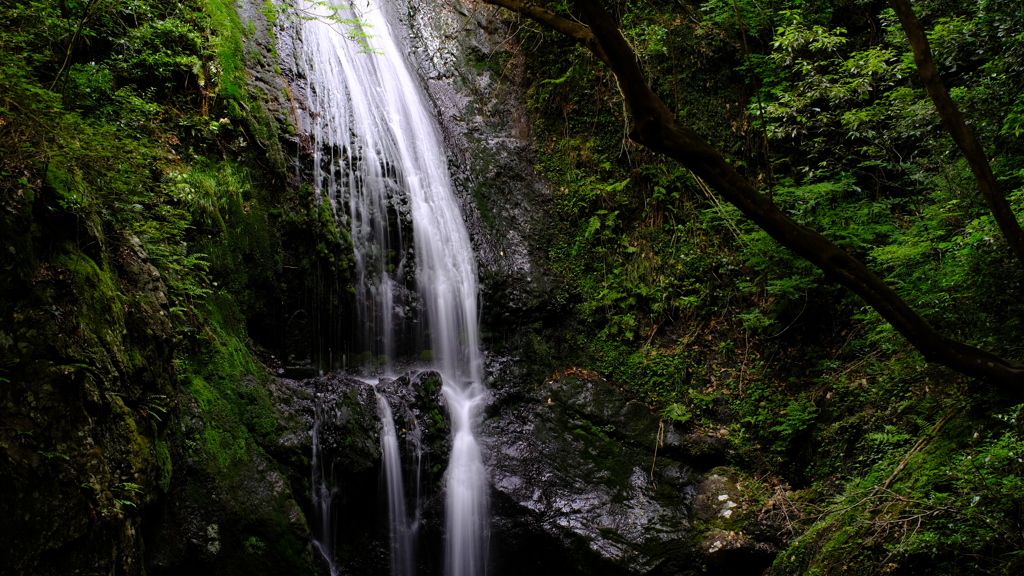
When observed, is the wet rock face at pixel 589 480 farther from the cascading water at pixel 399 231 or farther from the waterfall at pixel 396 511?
the waterfall at pixel 396 511

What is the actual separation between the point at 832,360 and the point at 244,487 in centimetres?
660

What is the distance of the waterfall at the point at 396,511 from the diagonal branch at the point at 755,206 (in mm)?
4809

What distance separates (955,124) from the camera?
265cm

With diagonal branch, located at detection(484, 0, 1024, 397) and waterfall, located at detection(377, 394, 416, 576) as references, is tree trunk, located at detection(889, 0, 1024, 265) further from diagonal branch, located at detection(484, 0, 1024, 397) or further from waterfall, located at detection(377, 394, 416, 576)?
waterfall, located at detection(377, 394, 416, 576)

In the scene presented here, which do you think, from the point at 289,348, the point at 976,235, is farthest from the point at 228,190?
the point at 976,235

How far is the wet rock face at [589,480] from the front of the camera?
18.6ft

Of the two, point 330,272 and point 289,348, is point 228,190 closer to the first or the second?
point 330,272

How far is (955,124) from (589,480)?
4946 millimetres

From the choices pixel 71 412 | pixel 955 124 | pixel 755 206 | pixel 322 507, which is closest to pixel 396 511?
pixel 322 507

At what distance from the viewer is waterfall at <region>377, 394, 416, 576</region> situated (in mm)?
5812

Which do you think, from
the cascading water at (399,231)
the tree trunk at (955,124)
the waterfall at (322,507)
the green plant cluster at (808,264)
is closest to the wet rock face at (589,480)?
the cascading water at (399,231)

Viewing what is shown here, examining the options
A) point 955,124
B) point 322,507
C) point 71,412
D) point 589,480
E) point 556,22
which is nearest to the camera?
point 955,124

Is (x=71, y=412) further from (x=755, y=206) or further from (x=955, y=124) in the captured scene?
(x=955, y=124)

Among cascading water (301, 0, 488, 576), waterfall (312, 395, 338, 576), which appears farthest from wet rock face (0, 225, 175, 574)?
cascading water (301, 0, 488, 576)
